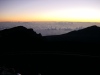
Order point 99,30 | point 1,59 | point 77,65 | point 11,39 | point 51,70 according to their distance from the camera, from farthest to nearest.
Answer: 1. point 99,30
2. point 11,39
3. point 77,65
4. point 51,70
5. point 1,59

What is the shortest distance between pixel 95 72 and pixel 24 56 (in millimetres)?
7963

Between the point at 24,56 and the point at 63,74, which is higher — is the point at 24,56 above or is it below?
above

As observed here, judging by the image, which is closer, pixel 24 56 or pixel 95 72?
pixel 95 72

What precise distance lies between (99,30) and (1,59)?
6082 cm

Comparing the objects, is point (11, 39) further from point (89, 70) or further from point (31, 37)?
point (89, 70)

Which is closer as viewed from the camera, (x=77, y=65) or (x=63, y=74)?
(x=63, y=74)

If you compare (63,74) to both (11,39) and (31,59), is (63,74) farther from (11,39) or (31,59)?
(11,39)

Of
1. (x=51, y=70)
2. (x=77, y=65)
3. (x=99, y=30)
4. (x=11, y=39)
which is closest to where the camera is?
(x=51, y=70)

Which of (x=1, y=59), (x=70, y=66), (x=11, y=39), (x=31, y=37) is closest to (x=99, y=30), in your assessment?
(x=31, y=37)

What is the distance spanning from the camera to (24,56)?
1856cm

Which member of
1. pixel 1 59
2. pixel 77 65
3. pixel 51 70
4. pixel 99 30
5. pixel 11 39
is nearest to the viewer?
pixel 1 59

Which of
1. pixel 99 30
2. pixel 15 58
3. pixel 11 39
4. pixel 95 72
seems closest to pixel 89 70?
pixel 95 72

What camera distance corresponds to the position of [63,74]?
16.8 m

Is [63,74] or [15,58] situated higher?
[15,58]
